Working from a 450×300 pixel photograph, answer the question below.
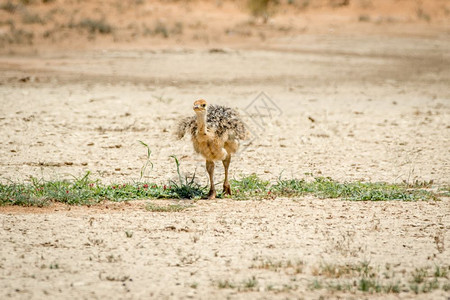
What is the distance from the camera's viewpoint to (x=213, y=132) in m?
7.89

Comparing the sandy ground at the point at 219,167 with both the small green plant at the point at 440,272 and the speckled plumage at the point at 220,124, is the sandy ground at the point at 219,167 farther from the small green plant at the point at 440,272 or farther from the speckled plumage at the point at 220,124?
the speckled plumage at the point at 220,124

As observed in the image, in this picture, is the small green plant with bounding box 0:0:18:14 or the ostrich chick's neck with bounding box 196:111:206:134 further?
the small green plant with bounding box 0:0:18:14

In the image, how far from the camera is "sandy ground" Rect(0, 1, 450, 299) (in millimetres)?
5836

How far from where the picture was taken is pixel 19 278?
560 cm

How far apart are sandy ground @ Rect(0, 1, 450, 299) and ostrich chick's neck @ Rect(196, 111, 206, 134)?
852 millimetres

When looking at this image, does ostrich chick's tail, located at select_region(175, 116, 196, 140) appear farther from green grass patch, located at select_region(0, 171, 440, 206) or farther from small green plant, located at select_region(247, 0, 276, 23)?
small green plant, located at select_region(247, 0, 276, 23)

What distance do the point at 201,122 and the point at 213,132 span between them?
25 centimetres

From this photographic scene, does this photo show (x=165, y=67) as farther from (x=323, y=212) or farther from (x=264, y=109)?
(x=323, y=212)

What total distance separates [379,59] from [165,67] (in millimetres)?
6560

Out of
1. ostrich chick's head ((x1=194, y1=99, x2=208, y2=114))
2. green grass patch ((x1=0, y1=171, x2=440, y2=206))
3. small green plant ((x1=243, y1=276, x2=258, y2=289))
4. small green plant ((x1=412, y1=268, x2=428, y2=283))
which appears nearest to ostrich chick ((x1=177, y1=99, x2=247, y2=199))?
ostrich chick's head ((x1=194, y1=99, x2=208, y2=114))

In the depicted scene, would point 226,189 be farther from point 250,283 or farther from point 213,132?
point 250,283

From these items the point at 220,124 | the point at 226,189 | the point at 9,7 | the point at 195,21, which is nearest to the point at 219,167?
the point at 226,189

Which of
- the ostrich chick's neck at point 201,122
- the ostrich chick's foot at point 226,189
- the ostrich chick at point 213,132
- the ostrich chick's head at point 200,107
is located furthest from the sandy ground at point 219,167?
the ostrich chick's head at point 200,107

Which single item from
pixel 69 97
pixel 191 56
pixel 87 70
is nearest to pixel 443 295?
pixel 69 97
